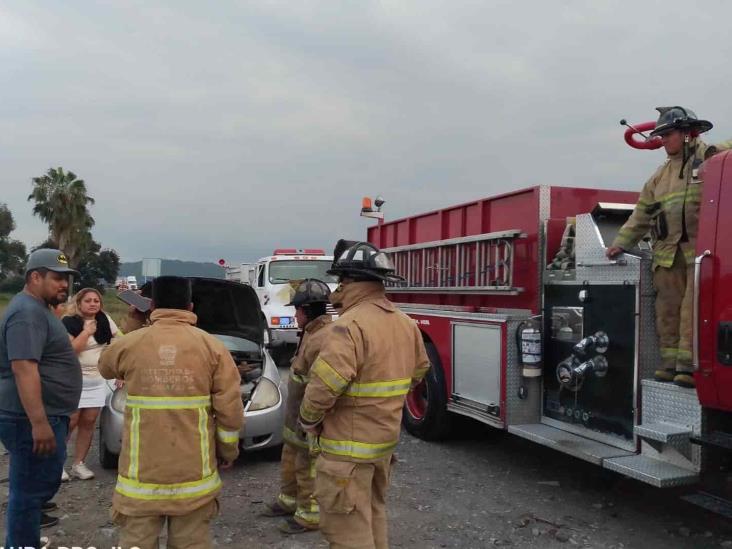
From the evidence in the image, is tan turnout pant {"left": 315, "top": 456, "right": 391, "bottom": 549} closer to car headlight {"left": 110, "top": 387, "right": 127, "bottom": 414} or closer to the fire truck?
the fire truck

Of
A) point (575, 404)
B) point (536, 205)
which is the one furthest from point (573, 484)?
point (536, 205)

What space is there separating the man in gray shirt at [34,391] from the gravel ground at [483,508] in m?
0.87

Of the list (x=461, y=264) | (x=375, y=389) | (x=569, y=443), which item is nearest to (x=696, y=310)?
(x=569, y=443)

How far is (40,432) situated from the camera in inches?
126

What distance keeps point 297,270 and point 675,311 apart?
380 inches

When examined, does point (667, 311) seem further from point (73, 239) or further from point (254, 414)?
point (73, 239)

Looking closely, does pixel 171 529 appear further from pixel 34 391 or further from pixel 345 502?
pixel 34 391

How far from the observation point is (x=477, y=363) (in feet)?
18.0

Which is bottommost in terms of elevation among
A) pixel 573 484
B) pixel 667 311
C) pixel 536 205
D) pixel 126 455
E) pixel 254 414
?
pixel 573 484

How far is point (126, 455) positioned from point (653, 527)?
11.5 ft

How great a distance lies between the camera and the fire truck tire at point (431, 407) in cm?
608

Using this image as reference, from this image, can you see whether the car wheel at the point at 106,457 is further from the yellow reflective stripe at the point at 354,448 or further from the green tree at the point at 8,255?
the green tree at the point at 8,255

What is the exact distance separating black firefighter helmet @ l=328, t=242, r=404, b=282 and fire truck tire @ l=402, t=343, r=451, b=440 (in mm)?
3149

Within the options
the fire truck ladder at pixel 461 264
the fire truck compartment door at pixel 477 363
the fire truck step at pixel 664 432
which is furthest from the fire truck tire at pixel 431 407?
the fire truck step at pixel 664 432
